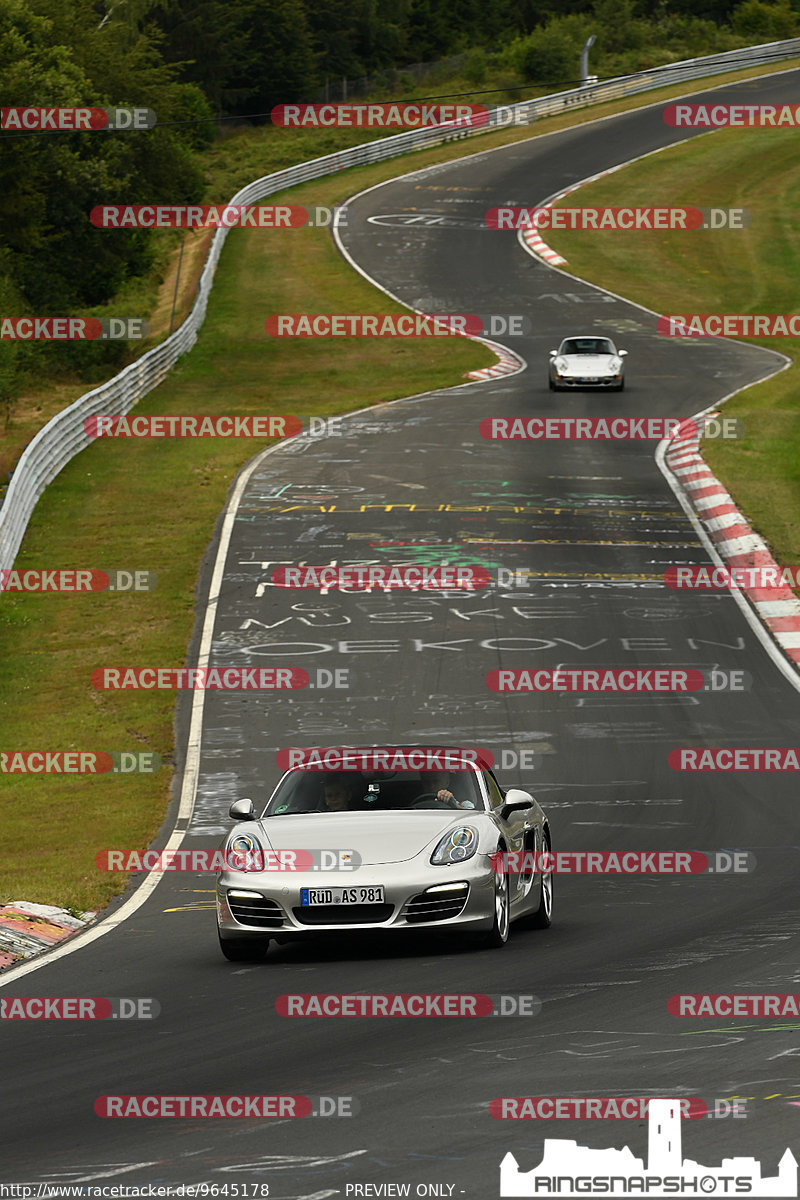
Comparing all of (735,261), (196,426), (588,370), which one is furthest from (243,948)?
(735,261)

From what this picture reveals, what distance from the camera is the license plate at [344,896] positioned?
10016mm

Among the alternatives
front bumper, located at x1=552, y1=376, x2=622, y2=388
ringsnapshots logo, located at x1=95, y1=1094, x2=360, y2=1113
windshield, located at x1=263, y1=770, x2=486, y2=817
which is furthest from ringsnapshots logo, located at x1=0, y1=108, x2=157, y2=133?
ringsnapshots logo, located at x1=95, y1=1094, x2=360, y2=1113

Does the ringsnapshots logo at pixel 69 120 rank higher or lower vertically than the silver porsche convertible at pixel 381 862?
higher

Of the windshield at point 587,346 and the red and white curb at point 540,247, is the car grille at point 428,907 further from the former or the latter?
the red and white curb at point 540,247

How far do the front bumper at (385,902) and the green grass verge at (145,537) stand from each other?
296 cm

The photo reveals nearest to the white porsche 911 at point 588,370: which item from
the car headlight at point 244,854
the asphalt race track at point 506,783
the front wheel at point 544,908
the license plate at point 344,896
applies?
the asphalt race track at point 506,783

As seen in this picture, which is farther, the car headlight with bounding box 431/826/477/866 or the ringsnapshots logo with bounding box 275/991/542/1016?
the car headlight with bounding box 431/826/477/866

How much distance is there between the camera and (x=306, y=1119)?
668cm

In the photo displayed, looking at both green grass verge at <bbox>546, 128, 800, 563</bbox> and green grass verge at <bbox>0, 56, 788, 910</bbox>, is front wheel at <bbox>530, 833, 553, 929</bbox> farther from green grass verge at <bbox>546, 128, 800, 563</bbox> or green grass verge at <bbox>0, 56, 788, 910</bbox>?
green grass verge at <bbox>546, 128, 800, 563</bbox>

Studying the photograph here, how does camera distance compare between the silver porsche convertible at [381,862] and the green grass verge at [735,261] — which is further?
the green grass verge at [735,261]

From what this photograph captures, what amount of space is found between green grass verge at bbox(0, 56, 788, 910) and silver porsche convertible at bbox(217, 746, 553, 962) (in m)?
2.61

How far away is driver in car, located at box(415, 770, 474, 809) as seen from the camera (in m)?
11.0

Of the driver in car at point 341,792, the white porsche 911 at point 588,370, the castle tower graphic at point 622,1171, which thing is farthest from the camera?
the white porsche 911 at point 588,370

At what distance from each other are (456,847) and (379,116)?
8115 centimetres
